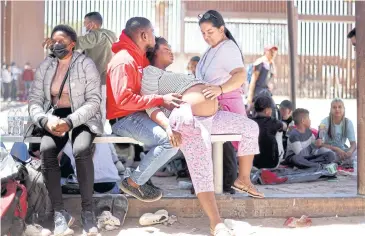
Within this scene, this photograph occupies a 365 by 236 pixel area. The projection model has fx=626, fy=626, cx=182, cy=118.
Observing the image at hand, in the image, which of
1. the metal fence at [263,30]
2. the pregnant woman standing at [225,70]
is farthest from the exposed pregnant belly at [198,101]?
the metal fence at [263,30]

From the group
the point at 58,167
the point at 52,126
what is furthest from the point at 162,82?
the point at 58,167

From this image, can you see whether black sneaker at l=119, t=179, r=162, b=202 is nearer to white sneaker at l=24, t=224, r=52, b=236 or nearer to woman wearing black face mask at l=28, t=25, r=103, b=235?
woman wearing black face mask at l=28, t=25, r=103, b=235

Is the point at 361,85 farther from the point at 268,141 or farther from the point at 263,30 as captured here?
the point at 263,30

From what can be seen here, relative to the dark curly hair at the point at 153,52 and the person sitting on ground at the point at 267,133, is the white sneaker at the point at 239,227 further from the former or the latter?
the person sitting on ground at the point at 267,133

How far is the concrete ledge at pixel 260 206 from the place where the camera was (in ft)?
15.7

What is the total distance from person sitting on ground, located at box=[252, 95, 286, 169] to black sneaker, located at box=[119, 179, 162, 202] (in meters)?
1.95

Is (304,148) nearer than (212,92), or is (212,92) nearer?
(212,92)

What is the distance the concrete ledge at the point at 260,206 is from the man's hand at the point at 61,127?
68 cm

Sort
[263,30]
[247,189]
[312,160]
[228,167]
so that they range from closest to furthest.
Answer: [247,189], [228,167], [312,160], [263,30]

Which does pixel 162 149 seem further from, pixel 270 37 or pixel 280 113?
pixel 270 37

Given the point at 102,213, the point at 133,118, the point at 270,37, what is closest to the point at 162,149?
the point at 133,118

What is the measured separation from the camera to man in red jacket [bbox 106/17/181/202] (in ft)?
14.3

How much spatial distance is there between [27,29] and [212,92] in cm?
1530

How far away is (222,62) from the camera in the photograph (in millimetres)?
4820
